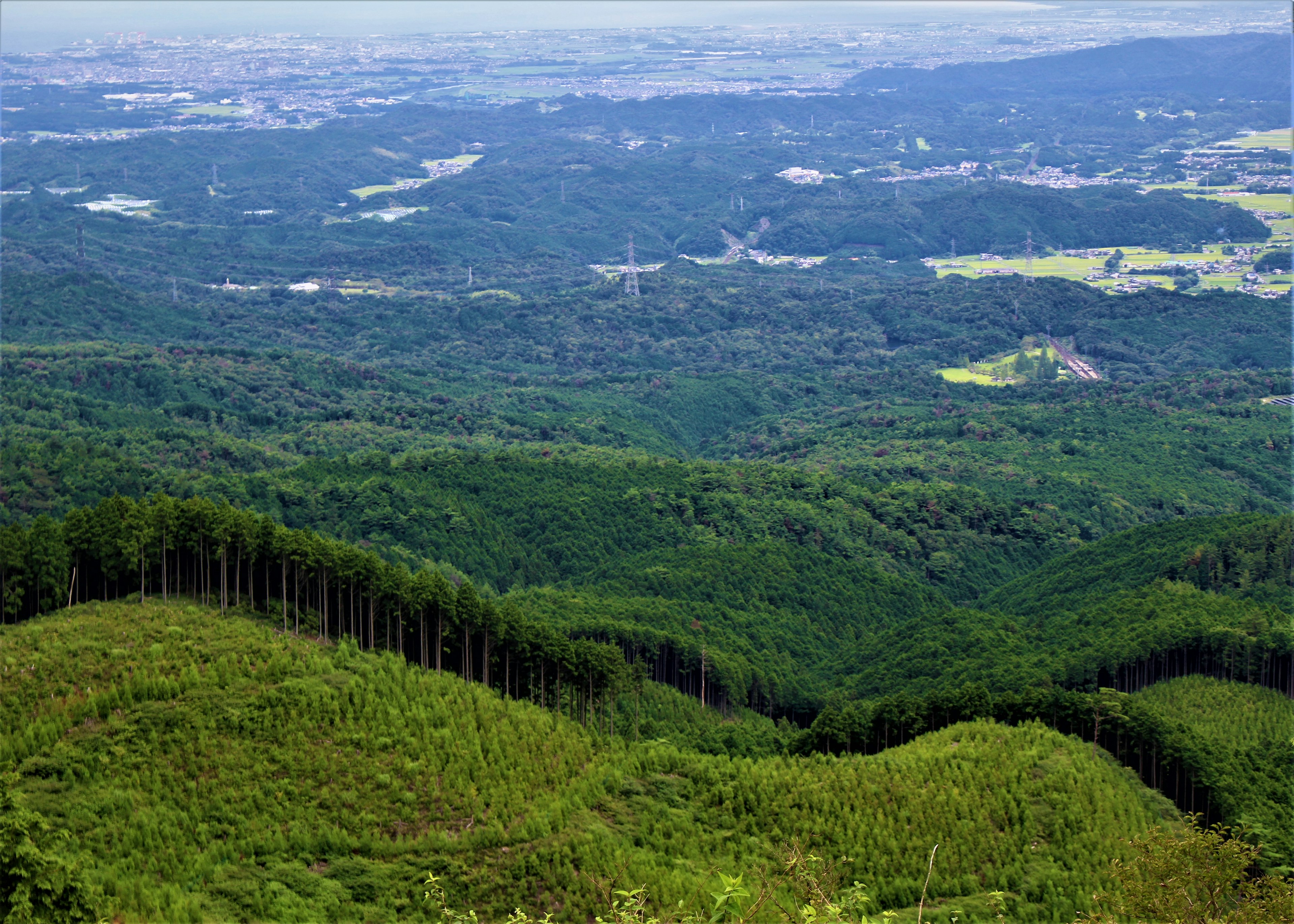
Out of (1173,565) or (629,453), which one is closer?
(1173,565)

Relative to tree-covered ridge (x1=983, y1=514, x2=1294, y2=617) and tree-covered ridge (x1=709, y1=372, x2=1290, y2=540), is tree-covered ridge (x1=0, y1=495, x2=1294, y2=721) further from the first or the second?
tree-covered ridge (x1=709, y1=372, x2=1290, y2=540)

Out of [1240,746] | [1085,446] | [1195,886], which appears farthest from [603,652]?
[1085,446]

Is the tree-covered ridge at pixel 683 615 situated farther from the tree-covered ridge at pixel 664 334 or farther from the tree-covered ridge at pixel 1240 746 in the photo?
the tree-covered ridge at pixel 664 334

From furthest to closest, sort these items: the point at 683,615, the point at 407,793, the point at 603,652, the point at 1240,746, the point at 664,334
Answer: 1. the point at 664,334
2. the point at 683,615
3. the point at 1240,746
4. the point at 603,652
5. the point at 407,793

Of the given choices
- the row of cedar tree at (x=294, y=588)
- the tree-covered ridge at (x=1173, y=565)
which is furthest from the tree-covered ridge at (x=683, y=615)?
the tree-covered ridge at (x=1173, y=565)

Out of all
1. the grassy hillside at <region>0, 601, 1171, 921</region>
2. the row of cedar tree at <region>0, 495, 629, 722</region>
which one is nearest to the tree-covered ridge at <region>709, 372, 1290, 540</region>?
the row of cedar tree at <region>0, 495, 629, 722</region>

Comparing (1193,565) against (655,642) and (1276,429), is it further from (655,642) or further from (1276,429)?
(1276,429)

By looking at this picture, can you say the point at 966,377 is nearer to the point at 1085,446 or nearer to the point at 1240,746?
the point at 1085,446
